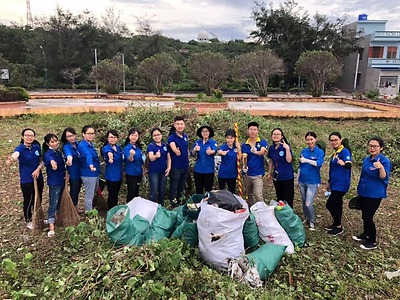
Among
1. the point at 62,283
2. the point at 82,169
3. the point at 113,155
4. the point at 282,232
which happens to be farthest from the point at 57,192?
the point at 282,232

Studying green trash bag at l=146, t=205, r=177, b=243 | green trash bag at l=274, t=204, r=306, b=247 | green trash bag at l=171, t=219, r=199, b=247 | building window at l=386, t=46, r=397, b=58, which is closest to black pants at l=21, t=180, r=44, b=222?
green trash bag at l=146, t=205, r=177, b=243

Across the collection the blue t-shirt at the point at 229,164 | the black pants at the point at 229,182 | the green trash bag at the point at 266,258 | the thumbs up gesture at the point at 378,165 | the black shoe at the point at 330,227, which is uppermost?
the thumbs up gesture at the point at 378,165

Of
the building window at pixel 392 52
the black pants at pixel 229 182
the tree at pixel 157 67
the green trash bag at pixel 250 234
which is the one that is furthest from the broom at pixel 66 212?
the building window at pixel 392 52

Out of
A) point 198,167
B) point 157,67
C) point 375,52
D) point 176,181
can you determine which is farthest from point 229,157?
point 375,52

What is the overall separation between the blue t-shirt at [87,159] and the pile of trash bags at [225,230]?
2.20 feet

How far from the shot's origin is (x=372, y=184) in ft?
11.5

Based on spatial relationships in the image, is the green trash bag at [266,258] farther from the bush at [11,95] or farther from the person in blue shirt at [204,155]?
the bush at [11,95]

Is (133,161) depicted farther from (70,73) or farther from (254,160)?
(70,73)

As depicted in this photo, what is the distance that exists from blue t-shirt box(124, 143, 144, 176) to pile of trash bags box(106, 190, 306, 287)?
531 mm

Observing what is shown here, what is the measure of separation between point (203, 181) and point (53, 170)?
1.74m

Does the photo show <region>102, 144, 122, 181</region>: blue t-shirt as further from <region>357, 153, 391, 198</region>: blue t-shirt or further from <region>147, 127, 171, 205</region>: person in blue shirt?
<region>357, 153, 391, 198</region>: blue t-shirt

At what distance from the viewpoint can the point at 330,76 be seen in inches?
857

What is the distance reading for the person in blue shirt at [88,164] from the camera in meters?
3.69

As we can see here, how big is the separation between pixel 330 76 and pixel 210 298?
21.7m
